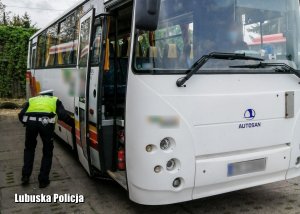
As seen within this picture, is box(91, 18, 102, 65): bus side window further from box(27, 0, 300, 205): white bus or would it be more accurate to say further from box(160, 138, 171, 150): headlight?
box(160, 138, 171, 150): headlight

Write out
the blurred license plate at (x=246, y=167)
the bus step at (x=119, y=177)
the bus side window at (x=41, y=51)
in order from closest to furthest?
the blurred license plate at (x=246, y=167)
the bus step at (x=119, y=177)
the bus side window at (x=41, y=51)

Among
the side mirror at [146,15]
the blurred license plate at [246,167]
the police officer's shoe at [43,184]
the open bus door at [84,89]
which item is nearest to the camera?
the side mirror at [146,15]

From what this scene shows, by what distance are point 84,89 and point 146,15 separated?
2144mm

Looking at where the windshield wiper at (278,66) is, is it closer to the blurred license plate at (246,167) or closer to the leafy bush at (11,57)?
the blurred license plate at (246,167)

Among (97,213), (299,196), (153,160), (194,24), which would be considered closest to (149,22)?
(194,24)

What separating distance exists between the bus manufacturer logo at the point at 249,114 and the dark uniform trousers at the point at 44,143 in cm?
315

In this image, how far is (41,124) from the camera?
5.96 metres

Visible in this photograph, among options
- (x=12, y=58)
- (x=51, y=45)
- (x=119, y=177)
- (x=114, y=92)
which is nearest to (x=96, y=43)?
(x=114, y=92)

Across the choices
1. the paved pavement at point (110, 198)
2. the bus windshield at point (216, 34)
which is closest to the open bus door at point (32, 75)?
the paved pavement at point (110, 198)

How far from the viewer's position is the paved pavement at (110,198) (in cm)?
510

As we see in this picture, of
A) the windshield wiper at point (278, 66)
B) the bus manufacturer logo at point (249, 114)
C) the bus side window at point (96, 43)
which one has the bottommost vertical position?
the bus manufacturer logo at point (249, 114)

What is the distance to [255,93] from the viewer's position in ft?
15.0

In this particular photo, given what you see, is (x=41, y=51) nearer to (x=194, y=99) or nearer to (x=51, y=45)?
(x=51, y=45)

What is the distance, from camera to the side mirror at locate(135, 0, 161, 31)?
151 inches
